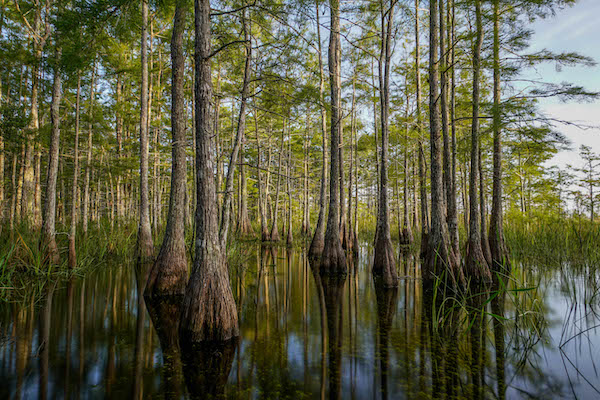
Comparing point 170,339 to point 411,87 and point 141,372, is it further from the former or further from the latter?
point 411,87

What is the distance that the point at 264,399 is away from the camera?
2842 millimetres

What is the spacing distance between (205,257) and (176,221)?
2685mm

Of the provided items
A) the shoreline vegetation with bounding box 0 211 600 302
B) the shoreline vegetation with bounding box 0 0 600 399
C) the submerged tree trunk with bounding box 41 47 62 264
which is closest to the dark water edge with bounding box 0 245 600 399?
the shoreline vegetation with bounding box 0 0 600 399

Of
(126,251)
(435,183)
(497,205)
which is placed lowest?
(126,251)

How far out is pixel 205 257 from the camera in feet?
13.3

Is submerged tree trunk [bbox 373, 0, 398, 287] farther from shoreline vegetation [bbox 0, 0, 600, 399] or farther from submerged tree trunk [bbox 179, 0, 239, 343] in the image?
submerged tree trunk [bbox 179, 0, 239, 343]

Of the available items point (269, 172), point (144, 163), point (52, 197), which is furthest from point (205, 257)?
point (144, 163)

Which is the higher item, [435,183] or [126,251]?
[435,183]

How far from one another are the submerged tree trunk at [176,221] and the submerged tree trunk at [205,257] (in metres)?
2.24

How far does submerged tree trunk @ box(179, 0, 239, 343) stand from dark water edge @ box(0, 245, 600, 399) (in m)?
0.29

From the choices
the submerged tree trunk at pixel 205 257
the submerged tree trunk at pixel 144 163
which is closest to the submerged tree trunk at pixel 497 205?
the submerged tree trunk at pixel 205 257

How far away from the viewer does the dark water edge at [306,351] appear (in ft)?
9.93

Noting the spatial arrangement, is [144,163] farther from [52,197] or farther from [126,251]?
[126,251]

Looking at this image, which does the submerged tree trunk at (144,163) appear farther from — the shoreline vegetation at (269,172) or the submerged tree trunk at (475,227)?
the submerged tree trunk at (475,227)
